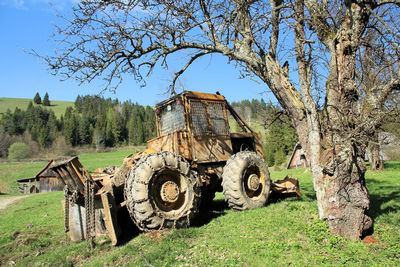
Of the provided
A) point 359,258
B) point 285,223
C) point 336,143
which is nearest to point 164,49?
point 336,143

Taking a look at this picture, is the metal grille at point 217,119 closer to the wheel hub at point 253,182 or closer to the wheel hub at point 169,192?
the wheel hub at point 253,182

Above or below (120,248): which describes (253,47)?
above

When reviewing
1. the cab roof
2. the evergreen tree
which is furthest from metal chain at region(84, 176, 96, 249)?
the evergreen tree

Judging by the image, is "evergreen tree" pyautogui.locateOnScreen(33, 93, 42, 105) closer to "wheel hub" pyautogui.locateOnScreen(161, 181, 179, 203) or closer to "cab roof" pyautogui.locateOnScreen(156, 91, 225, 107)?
"cab roof" pyautogui.locateOnScreen(156, 91, 225, 107)

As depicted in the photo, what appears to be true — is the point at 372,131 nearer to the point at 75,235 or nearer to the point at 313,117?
the point at 313,117

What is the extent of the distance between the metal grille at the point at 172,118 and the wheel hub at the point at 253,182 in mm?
2310

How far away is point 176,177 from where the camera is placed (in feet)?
19.7

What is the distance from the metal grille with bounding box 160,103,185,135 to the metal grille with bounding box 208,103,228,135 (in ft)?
2.95

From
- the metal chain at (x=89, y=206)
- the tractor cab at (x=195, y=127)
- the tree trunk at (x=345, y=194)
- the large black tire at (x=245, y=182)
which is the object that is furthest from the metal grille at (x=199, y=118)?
the tree trunk at (x=345, y=194)

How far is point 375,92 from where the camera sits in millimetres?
4773

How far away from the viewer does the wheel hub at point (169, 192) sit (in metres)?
5.65

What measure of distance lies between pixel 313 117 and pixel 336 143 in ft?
2.05

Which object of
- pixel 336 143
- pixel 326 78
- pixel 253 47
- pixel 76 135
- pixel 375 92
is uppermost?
pixel 76 135

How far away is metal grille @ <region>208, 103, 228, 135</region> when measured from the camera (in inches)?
301
